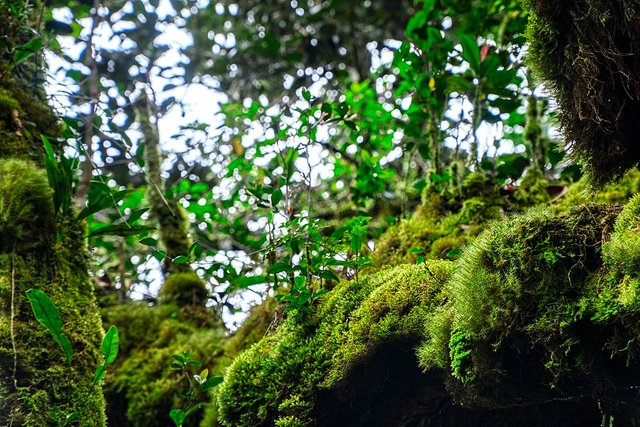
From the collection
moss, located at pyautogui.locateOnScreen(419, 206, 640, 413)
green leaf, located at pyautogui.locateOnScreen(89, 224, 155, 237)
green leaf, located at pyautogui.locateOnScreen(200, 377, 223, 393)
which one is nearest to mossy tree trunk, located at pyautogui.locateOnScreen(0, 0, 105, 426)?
green leaf, located at pyautogui.locateOnScreen(89, 224, 155, 237)

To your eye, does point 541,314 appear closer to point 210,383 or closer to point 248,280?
point 248,280

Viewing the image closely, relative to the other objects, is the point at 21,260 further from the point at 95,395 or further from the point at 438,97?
the point at 438,97

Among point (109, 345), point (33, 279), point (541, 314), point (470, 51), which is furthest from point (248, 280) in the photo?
point (470, 51)

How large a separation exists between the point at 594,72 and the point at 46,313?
206 cm

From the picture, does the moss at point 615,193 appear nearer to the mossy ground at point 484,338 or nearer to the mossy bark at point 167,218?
the mossy ground at point 484,338

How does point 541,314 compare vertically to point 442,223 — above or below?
below

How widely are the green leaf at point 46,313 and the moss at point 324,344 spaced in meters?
0.67

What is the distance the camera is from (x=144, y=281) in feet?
14.0

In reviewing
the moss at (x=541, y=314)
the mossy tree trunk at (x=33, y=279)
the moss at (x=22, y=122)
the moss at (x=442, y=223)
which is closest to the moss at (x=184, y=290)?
the mossy tree trunk at (x=33, y=279)

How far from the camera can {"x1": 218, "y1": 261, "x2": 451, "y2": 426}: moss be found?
5.65 ft

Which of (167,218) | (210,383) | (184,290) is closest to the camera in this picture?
(210,383)

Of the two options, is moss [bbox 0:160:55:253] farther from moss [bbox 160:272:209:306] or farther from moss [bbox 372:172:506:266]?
moss [bbox 372:172:506:266]

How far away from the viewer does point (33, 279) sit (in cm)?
222

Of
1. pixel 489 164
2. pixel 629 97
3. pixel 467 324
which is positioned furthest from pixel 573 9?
pixel 489 164
